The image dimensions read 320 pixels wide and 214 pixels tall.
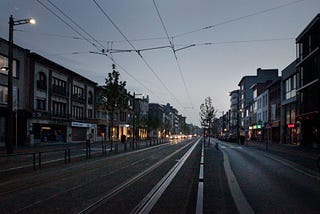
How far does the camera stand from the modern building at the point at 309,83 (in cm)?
4606

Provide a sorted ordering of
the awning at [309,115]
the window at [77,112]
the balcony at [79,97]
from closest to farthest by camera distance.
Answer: the awning at [309,115] → the balcony at [79,97] → the window at [77,112]

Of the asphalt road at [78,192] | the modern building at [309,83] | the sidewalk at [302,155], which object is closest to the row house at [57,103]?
the sidewalk at [302,155]

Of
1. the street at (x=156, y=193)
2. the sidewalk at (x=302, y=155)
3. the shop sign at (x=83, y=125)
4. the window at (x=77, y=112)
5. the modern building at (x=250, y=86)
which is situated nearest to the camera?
the street at (x=156, y=193)

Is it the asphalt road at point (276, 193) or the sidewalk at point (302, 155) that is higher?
the asphalt road at point (276, 193)

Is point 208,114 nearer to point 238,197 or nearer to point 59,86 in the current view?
point 59,86

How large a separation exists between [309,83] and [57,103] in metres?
35.0

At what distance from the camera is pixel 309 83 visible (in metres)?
48.3

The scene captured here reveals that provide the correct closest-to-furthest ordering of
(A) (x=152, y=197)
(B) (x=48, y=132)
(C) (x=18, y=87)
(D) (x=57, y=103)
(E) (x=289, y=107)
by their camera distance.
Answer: (A) (x=152, y=197), (C) (x=18, y=87), (B) (x=48, y=132), (D) (x=57, y=103), (E) (x=289, y=107)

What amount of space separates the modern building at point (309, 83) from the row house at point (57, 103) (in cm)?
3351

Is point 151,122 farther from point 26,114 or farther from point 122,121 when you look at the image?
point 26,114

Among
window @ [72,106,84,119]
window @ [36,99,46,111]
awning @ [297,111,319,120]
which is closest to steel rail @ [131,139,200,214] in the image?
awning @ [297,111,319,120]

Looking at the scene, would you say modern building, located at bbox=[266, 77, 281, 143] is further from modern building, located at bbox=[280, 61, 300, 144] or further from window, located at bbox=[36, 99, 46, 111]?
window, located at bbox=[36, 99, 46, 111]

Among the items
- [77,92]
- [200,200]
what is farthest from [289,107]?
[200,200]

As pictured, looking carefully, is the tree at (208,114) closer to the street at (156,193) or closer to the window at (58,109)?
the window at (58,109)
